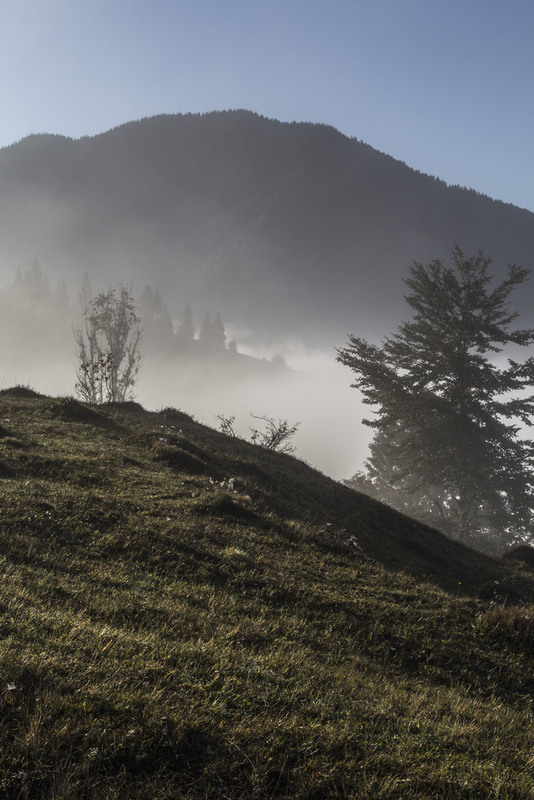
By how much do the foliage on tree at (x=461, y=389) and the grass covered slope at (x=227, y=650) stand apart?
25.5 m

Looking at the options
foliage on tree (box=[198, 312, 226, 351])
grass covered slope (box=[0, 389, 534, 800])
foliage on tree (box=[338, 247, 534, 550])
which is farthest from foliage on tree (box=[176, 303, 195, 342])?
grass covered slope (box=[0, 389, 534, 800])

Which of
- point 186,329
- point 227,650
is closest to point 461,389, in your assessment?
point 227,650

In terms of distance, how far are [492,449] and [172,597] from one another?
3594cm

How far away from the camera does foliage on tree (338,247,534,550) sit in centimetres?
3675

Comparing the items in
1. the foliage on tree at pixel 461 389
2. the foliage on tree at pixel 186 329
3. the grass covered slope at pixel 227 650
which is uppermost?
the foliage on tree at pixel 186 329

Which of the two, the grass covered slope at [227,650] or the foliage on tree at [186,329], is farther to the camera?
the foliage on tree at [186,329]

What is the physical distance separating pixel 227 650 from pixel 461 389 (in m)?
36.9

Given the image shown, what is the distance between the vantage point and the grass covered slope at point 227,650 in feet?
10.3

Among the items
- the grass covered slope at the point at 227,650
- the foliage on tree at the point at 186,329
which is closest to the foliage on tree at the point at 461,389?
the grass covered slope at the point at 227,650

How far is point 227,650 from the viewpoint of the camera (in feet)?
15.8

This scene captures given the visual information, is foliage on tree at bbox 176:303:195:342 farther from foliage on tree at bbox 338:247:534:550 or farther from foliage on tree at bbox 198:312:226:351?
foliage on tree at bbox 338:247:534:550

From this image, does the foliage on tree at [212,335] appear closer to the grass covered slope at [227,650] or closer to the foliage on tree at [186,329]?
the foliage on tree at [186,329]

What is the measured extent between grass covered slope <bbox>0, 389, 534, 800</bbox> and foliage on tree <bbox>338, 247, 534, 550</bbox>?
25.5 m

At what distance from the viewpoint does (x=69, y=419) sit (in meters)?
16.9
